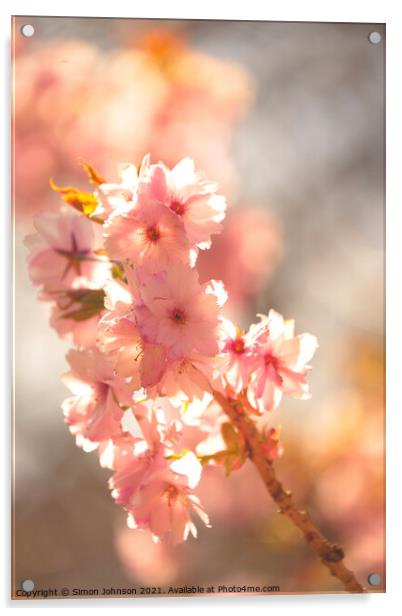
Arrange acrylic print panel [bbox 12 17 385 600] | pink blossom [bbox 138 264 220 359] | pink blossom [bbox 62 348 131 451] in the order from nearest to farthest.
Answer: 1. pink blossom [bbox 138 264 220 359]
2. pink blossom [bbox 62 348 131 451]
3. acrylic print panel [bbox 12 17 385 600]

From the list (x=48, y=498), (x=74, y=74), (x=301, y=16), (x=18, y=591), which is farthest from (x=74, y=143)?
(x=18, y=591)

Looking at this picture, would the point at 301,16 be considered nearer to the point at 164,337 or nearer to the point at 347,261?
the point at 347,261

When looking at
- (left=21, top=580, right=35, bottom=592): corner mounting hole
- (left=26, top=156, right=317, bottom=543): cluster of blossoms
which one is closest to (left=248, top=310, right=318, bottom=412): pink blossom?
(left=26, top=156, right=317, bottom=543): cluster of blossoms

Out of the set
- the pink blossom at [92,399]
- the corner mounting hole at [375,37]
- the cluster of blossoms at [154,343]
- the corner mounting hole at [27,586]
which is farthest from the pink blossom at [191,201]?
the corner mounting hole at [27,586]

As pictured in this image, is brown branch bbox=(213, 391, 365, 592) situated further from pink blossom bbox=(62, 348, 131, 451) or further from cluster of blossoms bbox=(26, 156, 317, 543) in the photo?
pink blossom bbox=(62, 348, 131, 451)

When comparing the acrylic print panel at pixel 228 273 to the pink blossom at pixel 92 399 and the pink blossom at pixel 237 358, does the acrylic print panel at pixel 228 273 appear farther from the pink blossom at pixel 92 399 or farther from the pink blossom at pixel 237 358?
the pink blossom at pixel 237 358

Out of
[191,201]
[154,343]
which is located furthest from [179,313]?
[191,201]
